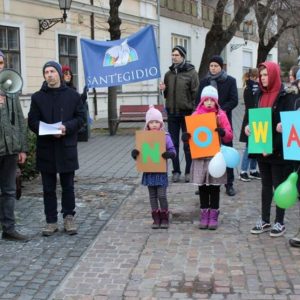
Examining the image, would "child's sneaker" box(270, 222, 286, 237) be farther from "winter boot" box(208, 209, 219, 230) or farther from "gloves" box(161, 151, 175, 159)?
"gloves" box(161, 151, 175, 159)

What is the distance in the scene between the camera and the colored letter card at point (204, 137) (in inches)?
240

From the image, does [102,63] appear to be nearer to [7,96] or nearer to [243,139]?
[243,139]

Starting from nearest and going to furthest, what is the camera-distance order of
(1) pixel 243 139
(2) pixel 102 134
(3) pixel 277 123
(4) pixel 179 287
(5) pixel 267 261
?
(4) pixel 179 287
(5) pixel 267 261
(3) pixel 277 123
(1) pixel 243 139
(2) pixel 102 134

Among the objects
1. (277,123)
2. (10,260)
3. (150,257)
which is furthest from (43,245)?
(277,123)

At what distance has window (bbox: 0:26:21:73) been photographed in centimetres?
1656

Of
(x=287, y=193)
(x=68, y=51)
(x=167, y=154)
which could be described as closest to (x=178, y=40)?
(x=68, y=51)

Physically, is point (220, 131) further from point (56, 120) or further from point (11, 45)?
point (11, 45)

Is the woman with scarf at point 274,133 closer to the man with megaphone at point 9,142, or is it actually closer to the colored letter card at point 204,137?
the colored letter card at point 204,137

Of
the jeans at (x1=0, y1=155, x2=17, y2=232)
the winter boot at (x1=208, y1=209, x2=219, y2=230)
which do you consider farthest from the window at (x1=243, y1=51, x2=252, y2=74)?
the jeans at (x1=0, y1=155, x2=17, y2=232)

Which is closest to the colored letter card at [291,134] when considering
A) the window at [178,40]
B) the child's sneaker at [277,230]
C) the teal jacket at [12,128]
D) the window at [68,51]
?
the child's sneaker at [277,230]

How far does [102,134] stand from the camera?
16484mm

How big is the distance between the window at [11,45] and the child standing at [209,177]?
11614mm

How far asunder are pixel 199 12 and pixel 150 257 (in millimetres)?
29457

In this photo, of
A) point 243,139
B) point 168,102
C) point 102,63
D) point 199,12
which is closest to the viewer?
point 243,139
